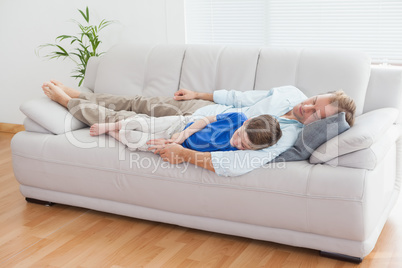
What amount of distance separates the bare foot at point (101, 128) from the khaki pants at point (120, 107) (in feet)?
0.25

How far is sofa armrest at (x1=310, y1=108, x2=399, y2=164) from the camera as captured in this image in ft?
7.31

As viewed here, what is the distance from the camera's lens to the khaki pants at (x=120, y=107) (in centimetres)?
297

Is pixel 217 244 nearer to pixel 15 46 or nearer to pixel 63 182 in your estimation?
pixel 63 182

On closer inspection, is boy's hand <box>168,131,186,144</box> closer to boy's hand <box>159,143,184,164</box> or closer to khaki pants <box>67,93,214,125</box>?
boy's hand <box>159,143,184,164</box>

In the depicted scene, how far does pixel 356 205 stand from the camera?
2.19 metres

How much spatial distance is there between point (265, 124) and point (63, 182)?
4.25ft

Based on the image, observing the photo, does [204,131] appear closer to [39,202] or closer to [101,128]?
[101,128]

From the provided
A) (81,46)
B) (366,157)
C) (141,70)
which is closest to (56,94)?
(141,70)

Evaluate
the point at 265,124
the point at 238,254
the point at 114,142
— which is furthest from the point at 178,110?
the point at 238,254

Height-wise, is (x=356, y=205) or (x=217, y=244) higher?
(x=356, y=205)

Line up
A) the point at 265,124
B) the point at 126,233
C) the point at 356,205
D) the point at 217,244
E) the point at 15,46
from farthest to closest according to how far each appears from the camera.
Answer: the point at 15,46 → the point at 126,233 → the point at 217,244 → the point at 265,124 → the point at 356,205

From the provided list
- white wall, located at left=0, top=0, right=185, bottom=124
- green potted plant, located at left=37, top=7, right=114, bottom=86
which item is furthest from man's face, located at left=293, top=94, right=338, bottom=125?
green potted plant, located at left=37, top=7, right=114, bottom=86

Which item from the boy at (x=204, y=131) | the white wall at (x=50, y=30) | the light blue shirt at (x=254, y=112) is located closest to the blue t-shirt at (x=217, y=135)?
the boy at (x=204, y=131)

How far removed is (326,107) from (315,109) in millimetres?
76
